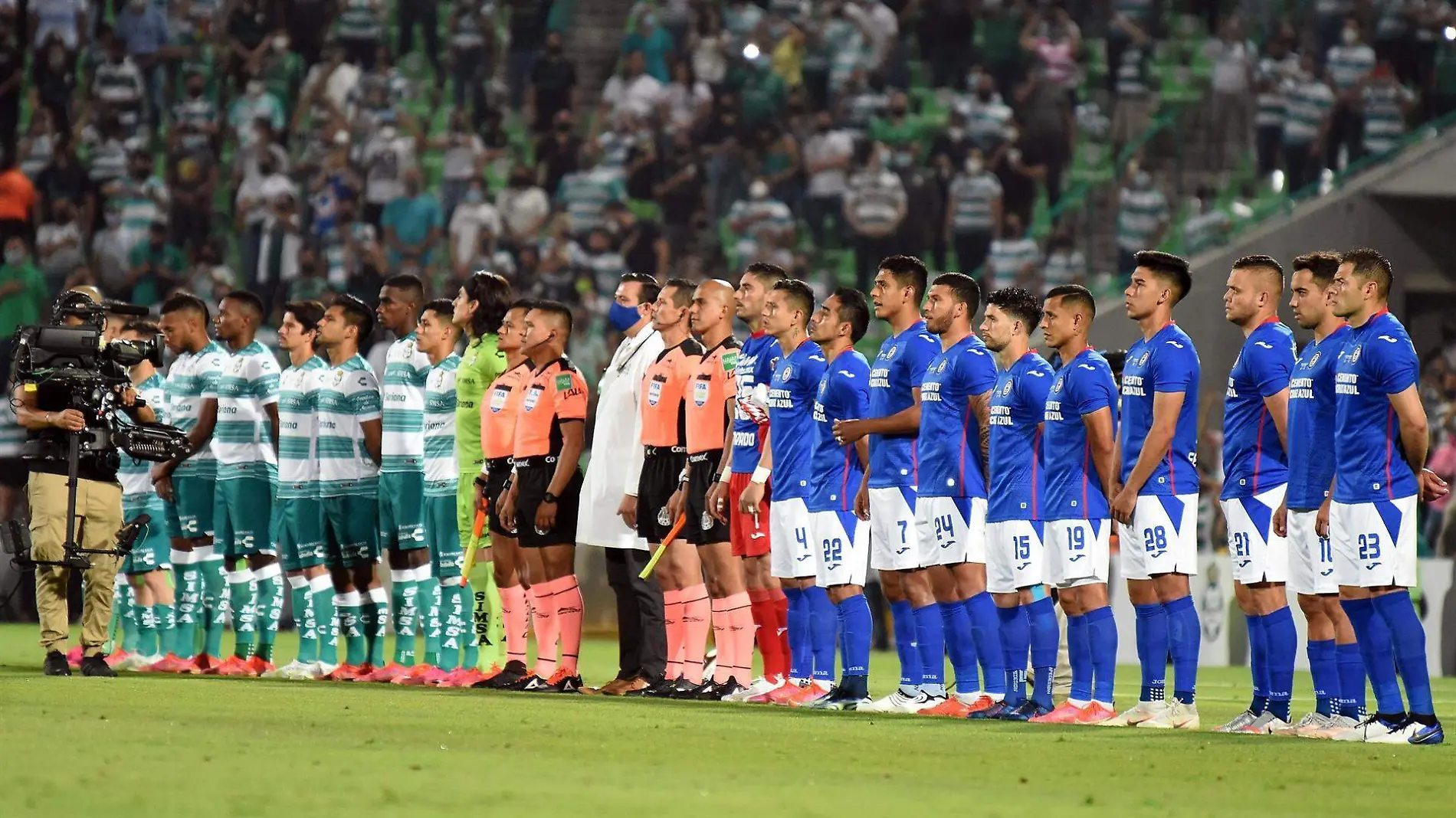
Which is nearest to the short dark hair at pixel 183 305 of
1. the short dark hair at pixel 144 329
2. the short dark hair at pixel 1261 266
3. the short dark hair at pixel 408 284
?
the short dark hair at pixel 144 329

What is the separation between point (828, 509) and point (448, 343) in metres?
3.37

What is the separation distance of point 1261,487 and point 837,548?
2.36 m

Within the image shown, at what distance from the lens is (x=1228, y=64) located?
74.4ft

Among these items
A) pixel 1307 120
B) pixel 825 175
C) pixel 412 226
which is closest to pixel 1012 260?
pixel 825 175

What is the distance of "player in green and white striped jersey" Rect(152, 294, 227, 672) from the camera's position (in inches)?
545

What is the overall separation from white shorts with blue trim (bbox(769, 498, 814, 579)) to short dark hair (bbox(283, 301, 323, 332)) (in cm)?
419

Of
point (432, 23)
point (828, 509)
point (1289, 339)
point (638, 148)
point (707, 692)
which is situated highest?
point (432, 23)

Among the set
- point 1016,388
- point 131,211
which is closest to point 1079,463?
point 1016,388

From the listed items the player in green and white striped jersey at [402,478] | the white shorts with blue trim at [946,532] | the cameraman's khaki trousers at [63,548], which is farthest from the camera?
the player in green and white striped jersey at [402,478]

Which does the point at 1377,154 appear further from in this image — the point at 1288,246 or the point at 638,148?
the point at 638,148

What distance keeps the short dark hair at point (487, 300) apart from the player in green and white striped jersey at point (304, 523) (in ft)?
4.11

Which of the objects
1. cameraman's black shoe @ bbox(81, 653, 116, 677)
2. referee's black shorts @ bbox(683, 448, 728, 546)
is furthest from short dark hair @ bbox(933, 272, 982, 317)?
cameraman's black shoe @ bbox(81, 653, 116, 677)

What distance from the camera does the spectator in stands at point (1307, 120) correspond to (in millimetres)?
21750

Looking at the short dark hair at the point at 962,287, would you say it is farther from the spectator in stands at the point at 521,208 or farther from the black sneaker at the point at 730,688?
the spectator in stands at the point at 521,208
